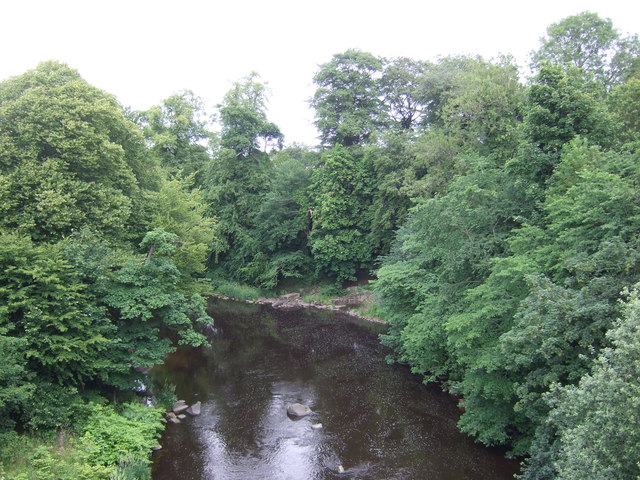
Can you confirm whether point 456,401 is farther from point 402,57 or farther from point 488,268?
point 402,57

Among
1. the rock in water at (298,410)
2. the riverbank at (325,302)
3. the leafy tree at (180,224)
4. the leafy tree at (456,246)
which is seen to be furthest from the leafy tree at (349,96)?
the rock in water at (298,410)

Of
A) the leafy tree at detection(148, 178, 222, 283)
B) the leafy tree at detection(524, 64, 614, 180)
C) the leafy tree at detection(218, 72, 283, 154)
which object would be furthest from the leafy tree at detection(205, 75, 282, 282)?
the leafy tree at detection(524, 64, 614, 180)

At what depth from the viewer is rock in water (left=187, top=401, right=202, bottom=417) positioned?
19750mm

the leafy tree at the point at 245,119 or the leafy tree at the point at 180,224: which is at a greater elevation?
the leafy tree at the point at 245,119

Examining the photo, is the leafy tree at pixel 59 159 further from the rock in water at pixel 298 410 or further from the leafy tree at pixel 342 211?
the leafy tree at pixel 342 211

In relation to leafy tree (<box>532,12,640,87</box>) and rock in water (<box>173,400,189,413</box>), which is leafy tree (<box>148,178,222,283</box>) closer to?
rock in water (<box>173,400,189,413</box>)

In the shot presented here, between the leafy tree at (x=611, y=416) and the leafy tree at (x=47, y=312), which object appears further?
the leafy tree at (x=47, y=312)

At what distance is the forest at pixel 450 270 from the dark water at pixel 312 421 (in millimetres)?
1267

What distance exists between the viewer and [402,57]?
42125 millimetres

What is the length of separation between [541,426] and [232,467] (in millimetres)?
10465

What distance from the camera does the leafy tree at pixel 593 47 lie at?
30297 millimetres

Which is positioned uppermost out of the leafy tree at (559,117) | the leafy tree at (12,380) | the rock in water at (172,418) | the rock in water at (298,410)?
the leafy tree at (559,117)

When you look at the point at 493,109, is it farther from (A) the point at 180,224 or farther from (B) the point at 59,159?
(B) the point at 59,159

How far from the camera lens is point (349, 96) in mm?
43094
